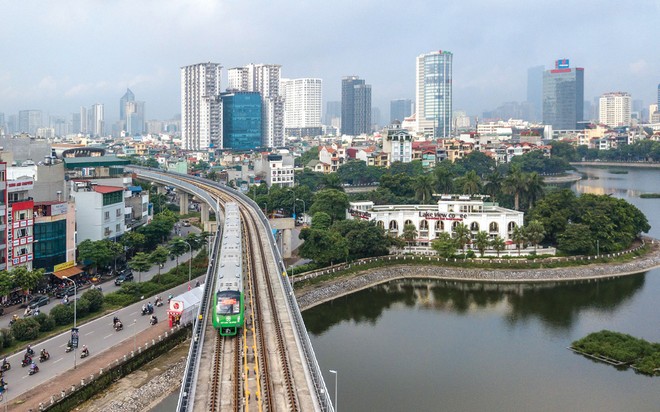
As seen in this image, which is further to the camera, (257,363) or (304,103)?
(304,103)

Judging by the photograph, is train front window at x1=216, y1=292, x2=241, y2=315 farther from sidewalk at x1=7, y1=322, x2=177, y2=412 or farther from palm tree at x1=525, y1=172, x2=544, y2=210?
palm tree at x1=525, y1=172, x2=544, y2=210

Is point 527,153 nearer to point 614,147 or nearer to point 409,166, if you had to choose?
point 409,166

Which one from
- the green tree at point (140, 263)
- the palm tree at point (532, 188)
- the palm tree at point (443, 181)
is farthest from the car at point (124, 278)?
the palm tree at point (443, 181)

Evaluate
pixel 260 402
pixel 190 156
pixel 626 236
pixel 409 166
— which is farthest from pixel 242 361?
pixel 190 156

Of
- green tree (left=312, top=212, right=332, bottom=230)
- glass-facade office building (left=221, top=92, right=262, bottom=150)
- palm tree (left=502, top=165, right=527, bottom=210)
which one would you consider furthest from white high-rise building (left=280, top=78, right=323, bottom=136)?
green tree (left=312, top=212, right=332, bottom=230)

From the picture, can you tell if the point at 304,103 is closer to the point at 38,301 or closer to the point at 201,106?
the point at 201,106

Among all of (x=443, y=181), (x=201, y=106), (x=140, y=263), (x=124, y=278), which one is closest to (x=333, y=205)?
(x=443, y=181)

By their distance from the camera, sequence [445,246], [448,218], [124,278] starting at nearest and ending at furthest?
[124,278] < [445,246] < [448,218]

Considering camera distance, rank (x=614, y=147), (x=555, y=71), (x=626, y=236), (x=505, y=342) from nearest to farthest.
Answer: (x=505, y=342) < (x=626, y=236) < (x=614, y=147) < (x=555, y=71)
